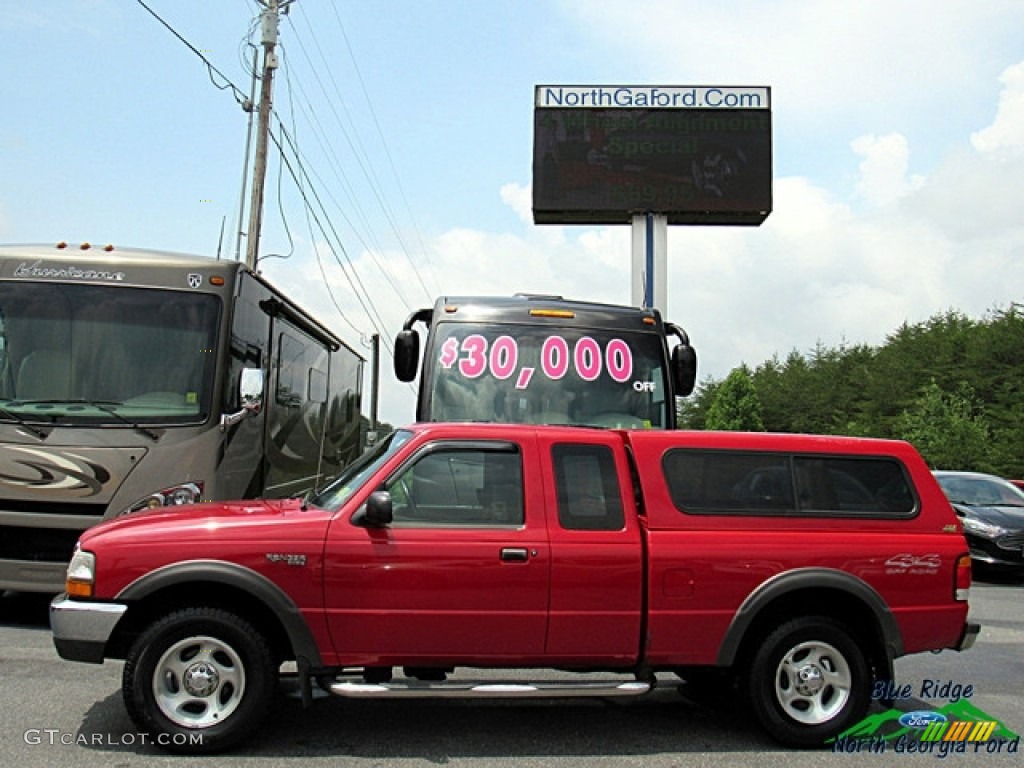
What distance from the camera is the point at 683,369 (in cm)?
927

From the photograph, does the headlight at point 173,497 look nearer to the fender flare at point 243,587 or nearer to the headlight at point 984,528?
the fender flare at point 243,587

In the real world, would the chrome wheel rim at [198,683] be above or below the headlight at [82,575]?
below

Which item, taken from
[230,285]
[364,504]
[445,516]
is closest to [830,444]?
[445,516]

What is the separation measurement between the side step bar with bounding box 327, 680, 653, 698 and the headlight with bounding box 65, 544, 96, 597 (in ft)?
4.42

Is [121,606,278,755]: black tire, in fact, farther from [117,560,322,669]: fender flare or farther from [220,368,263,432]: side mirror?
[220,368,263,432]: side mirror

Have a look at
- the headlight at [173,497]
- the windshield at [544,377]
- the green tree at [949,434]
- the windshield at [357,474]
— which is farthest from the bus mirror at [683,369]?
the green tree at [949,434]

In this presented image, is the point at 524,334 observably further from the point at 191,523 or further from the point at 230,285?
the point at 191,523

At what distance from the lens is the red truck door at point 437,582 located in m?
4.96

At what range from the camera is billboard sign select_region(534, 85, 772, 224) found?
2030cm

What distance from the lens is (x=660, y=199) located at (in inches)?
802

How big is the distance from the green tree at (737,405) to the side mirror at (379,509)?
236ft

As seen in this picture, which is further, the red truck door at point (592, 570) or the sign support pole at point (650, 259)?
the sign support pole at point (650, 259)

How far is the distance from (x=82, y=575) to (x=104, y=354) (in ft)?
12.2

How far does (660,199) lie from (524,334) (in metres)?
12.4
